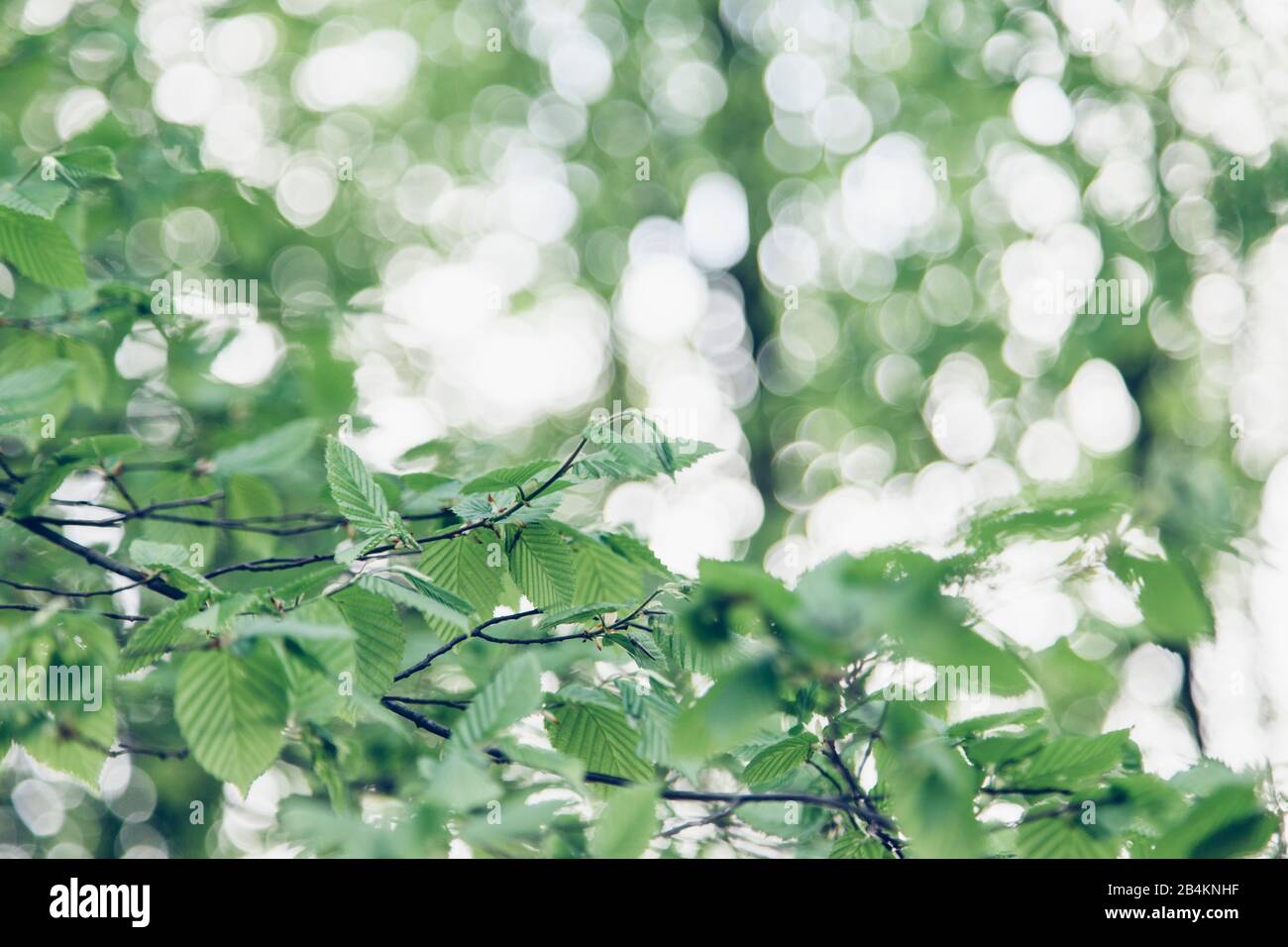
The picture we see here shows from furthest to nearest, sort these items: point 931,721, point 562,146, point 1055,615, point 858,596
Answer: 1. point 562,146
2. point 931,721
3. point 1055,615
4. point 858,596

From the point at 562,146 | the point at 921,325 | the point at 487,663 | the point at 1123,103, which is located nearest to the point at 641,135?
the point at 562,146

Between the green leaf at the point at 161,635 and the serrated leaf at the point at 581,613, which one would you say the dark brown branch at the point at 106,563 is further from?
the serrated leaf at the point at 581,613

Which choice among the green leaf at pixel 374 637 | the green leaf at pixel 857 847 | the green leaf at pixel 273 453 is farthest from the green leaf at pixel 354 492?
the green leaf at pixel 857 847

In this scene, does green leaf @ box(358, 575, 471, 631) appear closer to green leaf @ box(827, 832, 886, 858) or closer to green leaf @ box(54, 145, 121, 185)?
green leaf @ box(827, 832, 886, 858)

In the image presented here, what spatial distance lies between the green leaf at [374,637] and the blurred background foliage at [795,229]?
2.81 m

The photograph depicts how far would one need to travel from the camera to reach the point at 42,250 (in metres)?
1.91

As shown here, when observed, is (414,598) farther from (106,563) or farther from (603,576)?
(106,563)

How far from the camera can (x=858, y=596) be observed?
103 centimetres

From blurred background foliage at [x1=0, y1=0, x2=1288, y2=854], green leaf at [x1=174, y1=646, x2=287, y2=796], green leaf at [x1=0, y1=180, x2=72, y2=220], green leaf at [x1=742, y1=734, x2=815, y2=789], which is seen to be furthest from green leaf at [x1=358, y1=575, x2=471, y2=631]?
blurred background foliage at [x1=0, y1=0, x2=1288, y2=854]

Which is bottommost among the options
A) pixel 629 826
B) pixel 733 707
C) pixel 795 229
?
pixel 629 826

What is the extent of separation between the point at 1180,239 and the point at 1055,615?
20.9ft

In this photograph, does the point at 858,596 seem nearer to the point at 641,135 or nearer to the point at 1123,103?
the point at 1123,103

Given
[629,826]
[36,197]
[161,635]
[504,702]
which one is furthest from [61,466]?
[629,826]

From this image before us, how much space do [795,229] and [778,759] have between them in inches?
289
